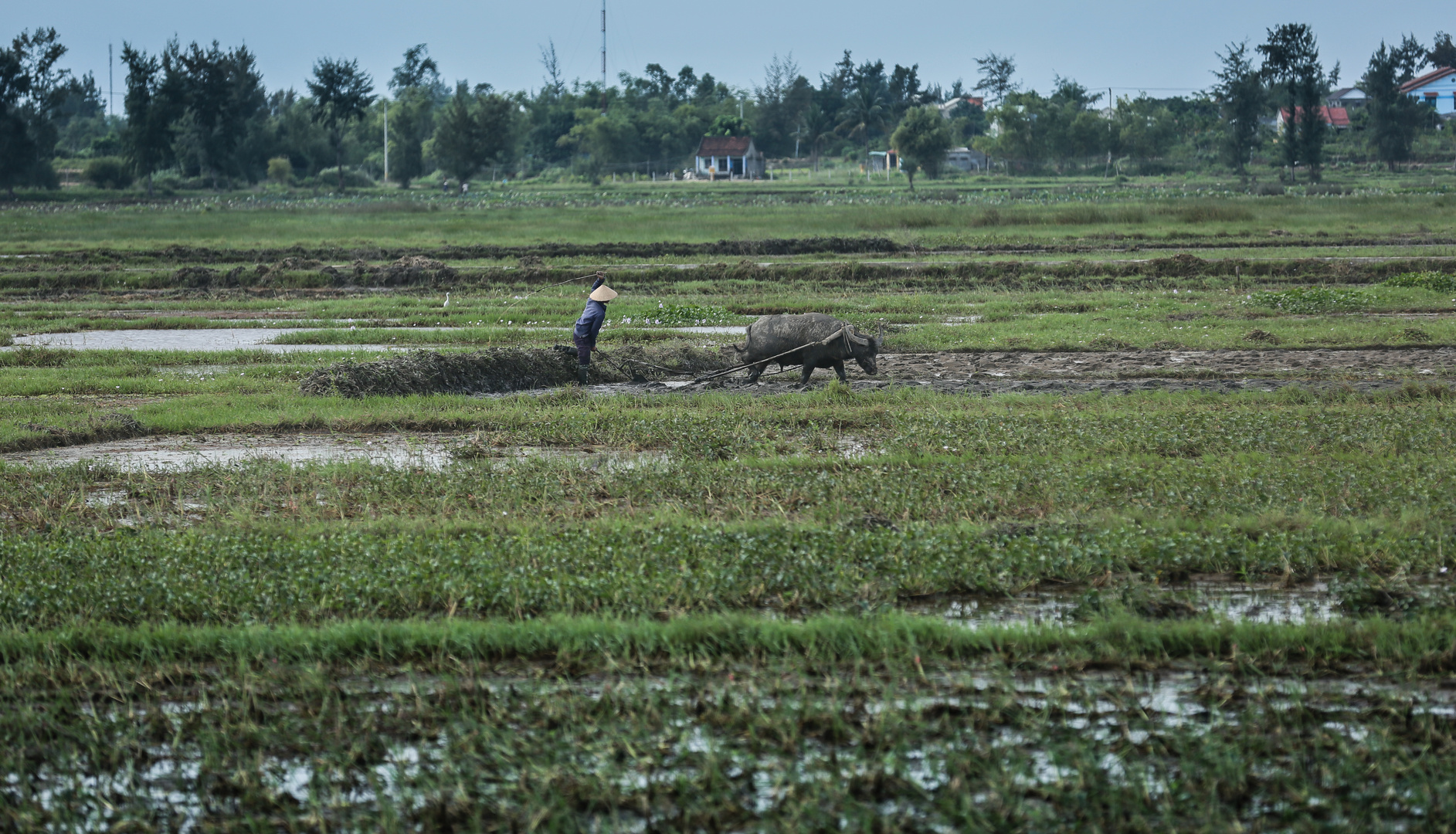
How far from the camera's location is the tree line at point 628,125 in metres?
67.9

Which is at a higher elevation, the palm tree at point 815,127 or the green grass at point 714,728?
the palm tree at point 815,127

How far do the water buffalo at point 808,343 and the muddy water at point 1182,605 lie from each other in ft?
24.6

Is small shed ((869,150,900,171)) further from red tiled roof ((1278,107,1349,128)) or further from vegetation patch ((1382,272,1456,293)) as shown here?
vegetation patch ((1382,272,1456,293))

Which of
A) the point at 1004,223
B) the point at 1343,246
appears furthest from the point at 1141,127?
Answer: the point at 1343,246

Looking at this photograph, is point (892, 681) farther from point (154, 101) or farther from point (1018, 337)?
point (154, 101)

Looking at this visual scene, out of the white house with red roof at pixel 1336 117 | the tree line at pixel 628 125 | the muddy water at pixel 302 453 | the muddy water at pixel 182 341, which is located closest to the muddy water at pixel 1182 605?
the muddy water at pixel 302 453

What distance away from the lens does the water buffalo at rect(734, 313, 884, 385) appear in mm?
13859

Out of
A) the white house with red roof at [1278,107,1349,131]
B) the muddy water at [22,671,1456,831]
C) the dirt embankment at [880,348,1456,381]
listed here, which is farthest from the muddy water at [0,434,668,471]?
the white house with red roof at [1278,107,1349,131]

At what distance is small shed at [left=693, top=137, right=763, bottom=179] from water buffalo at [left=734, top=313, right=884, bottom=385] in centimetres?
7600

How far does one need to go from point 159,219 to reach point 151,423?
126 feet

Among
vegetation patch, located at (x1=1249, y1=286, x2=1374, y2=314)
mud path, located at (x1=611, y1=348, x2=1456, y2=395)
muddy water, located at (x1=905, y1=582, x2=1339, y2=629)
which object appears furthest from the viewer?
vegetation patch, located at (x1=1249, y1=286, x2=1374, y2=314)

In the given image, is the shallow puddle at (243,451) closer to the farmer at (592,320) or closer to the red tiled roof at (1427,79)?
the farmer at (592,320)

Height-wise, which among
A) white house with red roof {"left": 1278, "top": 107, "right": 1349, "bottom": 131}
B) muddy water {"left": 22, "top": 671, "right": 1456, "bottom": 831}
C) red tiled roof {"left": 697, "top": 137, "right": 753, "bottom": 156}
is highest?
white house with red roof {"left": 1278, "top": 107, "right": 1349, "bottom": 131}

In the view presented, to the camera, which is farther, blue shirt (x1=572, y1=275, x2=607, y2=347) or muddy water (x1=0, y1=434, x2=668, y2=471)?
blue shirt (x1=572, y1=275, x2=607, y2=347)
